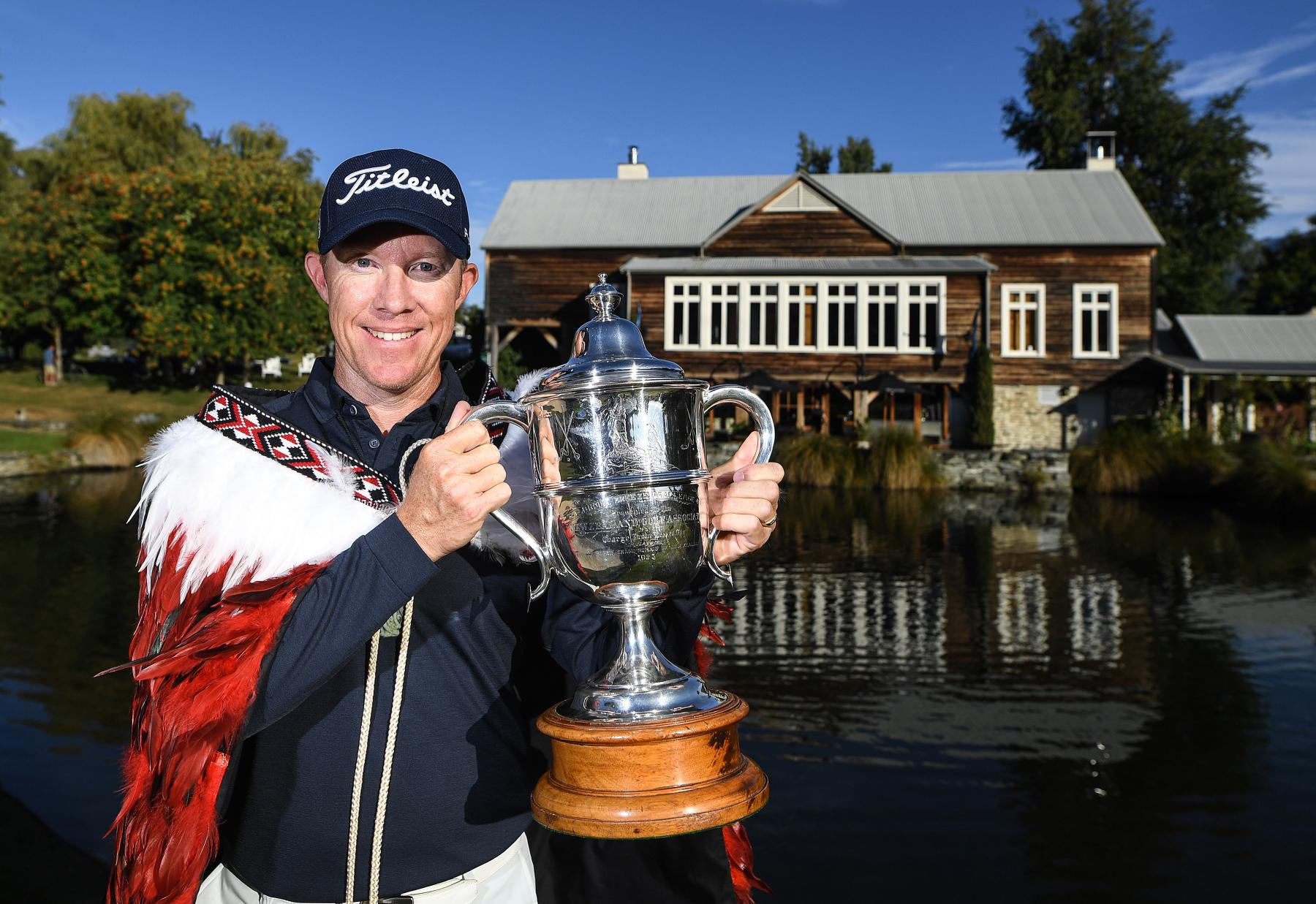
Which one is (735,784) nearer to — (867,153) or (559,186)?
(559,186)

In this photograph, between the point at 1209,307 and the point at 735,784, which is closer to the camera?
the point at 735,784

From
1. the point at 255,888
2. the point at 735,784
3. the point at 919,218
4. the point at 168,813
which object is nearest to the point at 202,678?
the point at 168,813

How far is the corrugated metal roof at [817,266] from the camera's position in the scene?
27.9 metres

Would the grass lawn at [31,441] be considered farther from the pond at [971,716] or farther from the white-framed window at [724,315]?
the white-framed window at [724,315]

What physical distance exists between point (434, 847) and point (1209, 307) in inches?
2005

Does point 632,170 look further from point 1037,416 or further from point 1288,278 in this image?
point 1288,278

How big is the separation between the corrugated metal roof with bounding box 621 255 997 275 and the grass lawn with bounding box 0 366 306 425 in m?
11.5

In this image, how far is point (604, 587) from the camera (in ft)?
6.29

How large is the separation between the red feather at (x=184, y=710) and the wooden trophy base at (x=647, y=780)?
0.55 meters

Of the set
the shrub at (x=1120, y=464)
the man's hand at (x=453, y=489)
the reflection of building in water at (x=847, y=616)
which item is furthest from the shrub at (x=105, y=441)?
the man's hand at (x=453, y=489)

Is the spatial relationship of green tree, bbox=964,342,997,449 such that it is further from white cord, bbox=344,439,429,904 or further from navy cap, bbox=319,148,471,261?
white cord, bbox=344,439,429,904

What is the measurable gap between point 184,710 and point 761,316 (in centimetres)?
2698

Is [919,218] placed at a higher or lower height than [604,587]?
higher

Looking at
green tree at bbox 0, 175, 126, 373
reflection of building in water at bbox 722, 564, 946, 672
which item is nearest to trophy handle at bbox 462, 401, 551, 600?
reflection of building in water at bbox 722, 564, 946, 672
